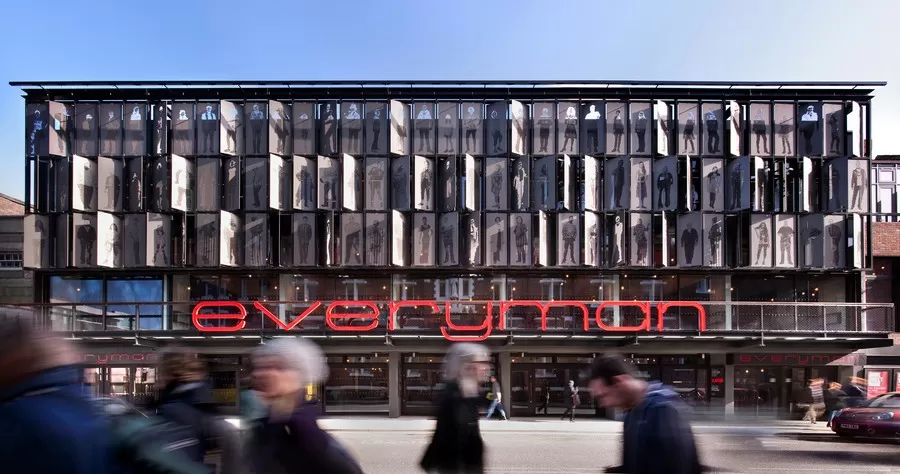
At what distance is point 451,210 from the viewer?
2567 centimetres

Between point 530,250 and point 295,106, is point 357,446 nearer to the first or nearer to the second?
point 530,250

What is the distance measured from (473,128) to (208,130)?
34.6 feet

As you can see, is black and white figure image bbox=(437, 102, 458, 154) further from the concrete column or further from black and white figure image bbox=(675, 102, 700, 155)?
black and white figure image bbox=(675, 102, 700, 155)

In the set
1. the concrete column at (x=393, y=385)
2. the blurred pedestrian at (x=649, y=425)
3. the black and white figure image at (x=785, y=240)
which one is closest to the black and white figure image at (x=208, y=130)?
the concrete column at (x=393, y=385)

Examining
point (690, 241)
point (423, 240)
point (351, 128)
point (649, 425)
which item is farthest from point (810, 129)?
point (649, 425)

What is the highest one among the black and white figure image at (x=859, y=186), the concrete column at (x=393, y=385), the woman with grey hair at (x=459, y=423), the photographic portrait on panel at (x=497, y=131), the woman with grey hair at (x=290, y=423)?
the photographic portrait on panel at (x=497, y=131)

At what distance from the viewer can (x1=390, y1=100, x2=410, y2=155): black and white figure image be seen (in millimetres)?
25719

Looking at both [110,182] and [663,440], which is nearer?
[663,440]

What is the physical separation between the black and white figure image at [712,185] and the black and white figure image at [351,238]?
13.5 meters

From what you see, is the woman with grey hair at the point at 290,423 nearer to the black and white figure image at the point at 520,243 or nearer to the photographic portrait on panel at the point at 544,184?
the black and white figure image at the point at 520,243

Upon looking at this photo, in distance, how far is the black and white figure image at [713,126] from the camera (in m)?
26.0

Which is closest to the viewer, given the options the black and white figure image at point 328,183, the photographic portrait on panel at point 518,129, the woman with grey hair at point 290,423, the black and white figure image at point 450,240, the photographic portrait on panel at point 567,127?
the woman with grey hair at point 290,423

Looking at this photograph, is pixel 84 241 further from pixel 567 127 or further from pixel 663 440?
pixel 663 440

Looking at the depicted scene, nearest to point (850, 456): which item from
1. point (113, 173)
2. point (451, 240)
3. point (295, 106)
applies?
point (451, 240)
